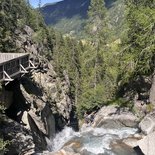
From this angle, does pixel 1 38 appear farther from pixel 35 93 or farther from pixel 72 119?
pixel 72 119

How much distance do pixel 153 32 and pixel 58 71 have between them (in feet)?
124

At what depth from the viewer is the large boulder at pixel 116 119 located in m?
36.0

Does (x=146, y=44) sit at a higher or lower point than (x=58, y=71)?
higher

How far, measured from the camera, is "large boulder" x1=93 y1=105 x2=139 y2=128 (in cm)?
3598

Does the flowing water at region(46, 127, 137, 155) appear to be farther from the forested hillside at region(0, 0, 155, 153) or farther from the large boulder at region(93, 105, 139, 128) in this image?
the forested hillside at region(0, 0, 155, 153)

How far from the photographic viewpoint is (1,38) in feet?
127

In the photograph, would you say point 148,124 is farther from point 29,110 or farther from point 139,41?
point 29,110

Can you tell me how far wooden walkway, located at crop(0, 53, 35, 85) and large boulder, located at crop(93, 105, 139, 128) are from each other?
434 inches

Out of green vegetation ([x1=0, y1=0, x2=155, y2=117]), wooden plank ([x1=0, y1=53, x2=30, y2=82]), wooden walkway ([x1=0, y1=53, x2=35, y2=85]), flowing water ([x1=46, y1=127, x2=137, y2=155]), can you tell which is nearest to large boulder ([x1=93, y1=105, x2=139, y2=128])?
flowing water ([x1=46, y1=127, x2=137, y2=155])

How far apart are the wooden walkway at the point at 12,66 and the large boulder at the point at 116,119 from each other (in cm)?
1102

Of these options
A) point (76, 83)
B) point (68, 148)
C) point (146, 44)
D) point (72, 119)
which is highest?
point (146, 44)

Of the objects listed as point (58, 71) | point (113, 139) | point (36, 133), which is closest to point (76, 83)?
point (58, 71)

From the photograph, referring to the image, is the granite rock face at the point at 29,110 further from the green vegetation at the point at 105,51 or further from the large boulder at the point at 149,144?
the large boulder at the point at 149,144

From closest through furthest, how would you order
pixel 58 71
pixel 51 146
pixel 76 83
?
1. pixel 51 146
2. pixel 58 71
3. pixel 76 83
